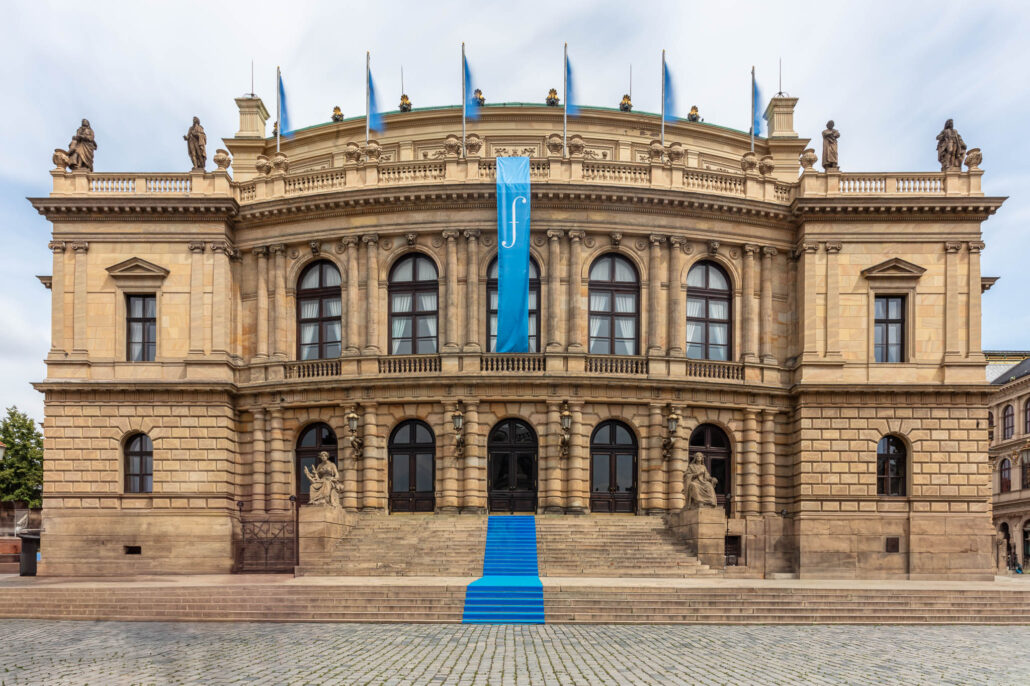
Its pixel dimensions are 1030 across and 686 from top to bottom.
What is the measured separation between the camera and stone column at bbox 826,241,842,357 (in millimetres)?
39781

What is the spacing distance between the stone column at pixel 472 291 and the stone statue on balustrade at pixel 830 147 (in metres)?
15.8

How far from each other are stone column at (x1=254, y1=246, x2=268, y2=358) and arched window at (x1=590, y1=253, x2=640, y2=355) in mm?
14294

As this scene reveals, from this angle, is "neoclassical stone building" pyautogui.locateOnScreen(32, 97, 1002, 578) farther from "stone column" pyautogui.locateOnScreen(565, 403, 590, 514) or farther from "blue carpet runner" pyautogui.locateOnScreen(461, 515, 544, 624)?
"blue carpet runner" pyautogui.locateOnScreen(461, 515, 544, 624)

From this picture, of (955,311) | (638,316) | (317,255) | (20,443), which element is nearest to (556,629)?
(638,316)

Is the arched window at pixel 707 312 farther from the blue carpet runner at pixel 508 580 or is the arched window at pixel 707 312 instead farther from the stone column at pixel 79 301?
the stone column at pixel 79 301

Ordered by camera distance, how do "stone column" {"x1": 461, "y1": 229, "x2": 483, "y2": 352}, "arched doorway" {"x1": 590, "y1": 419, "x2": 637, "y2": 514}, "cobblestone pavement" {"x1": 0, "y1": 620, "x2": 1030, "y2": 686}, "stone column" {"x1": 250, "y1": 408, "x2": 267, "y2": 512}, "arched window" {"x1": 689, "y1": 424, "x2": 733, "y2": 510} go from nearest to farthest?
"cobblestone pavement" {"x1": 0, "y1": 620, "x2": 1030, "y2": 686} → "arched doorway" {"x1": 590, "y1": 419, "x2": 637, "y2": 514} → "stone column" {"x1": 461, "y1": 229, "x2": 483, "y2": 352} → "arched window" {"x1": 689, "y1": 424, "x2": 733, "y2": 510} → "stone column" {"x1": 250, "y1": 408, "x2": 267, "y2": 512}

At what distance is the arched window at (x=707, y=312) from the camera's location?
40.7 m

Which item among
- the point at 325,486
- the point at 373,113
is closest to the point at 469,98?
the point at 373,113

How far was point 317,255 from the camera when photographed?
40.8 m

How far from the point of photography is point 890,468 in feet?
129

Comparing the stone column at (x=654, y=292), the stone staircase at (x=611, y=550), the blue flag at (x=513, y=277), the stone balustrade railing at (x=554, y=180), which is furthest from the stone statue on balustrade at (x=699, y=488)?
the stone balustrade railing at (x=554, y=180)

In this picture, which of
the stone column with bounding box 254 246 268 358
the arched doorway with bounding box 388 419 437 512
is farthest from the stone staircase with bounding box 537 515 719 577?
the stone column with bounding box 254 246 268 358

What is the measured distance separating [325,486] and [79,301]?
48.9 feet

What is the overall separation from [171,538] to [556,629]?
21.0m
